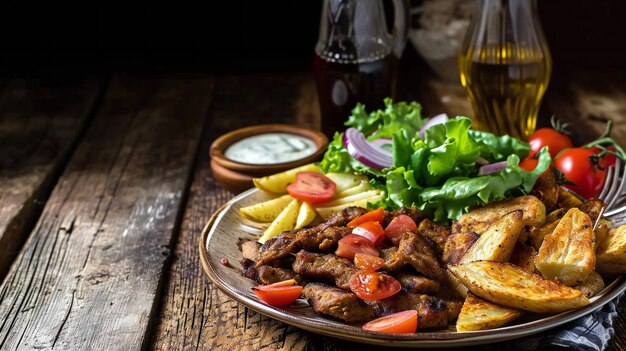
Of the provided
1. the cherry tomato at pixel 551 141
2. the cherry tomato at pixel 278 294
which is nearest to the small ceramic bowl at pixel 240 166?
the cherry tomato at pixel 551 141

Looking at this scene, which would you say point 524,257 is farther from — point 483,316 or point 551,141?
point 551,141

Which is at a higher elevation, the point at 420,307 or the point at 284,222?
the point at 420,307

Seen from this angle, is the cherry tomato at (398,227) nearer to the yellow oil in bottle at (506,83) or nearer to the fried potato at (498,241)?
the fried potato at (498,241)

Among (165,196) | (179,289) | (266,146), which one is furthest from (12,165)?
(179,289)

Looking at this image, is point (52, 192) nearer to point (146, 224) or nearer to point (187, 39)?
point (146, 224)

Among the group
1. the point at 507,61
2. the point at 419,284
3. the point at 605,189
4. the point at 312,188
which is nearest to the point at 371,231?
the point at 419,284

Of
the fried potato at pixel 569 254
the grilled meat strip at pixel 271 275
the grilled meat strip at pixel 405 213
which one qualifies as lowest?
the grilled meat strip at pixel 271 275

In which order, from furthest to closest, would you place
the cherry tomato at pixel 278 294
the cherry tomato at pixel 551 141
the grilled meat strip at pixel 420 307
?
1. the cherry tomato at pixel 551 141
2. the cherry tomato at pixel 278 294
3. the grilled meat strip at pixel 420 307
